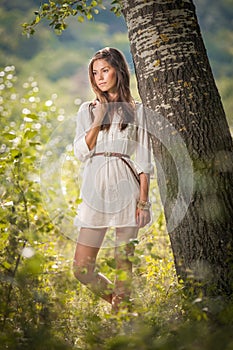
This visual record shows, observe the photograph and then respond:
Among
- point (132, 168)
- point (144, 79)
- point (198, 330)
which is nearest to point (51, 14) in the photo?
point (144, 79)

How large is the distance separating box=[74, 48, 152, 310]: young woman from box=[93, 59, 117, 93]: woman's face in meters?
0.12

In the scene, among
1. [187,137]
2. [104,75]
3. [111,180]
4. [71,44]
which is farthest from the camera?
[71,44]

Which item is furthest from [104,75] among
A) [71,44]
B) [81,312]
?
[71,44]

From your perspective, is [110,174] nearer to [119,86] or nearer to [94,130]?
[94,130]

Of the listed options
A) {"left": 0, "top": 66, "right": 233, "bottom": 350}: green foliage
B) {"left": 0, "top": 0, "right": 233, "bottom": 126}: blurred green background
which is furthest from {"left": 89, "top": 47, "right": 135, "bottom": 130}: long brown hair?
{"left": 0, "top": 0, "right": 233, "bottom": 126}: blurred green background

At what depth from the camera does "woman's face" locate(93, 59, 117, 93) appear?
10.4 feet

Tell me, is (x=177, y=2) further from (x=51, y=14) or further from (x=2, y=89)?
(x=2, y=89)

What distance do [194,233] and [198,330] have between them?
890mm

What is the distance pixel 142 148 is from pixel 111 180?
30cm

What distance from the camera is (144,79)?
305cm

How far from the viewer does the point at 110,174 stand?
119 inches

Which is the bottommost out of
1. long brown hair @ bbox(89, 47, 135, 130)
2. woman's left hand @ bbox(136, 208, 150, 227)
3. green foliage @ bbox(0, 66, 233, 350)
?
green foliage @ bbox(0, 66, 233, 350)

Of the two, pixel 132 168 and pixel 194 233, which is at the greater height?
pixel 132 168

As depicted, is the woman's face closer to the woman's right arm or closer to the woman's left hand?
the woman's right arm
